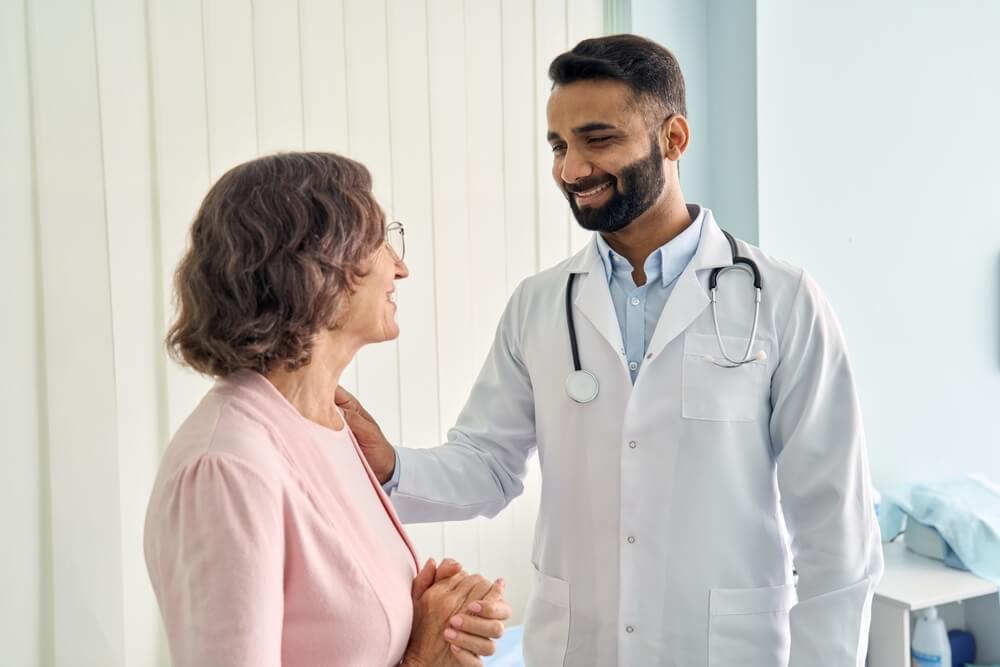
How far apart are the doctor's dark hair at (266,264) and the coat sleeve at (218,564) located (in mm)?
174

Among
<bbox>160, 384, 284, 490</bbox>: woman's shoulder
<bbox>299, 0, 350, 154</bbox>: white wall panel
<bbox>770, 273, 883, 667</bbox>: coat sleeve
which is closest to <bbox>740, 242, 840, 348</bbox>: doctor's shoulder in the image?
<bbox>770, 273, 883, 667</bbox>: coat sleeve

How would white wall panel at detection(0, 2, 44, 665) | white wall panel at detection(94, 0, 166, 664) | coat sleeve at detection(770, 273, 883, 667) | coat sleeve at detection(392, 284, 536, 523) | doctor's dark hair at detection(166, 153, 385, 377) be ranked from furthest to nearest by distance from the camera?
white wall panel at detection(94, 0, 166, 664) < white wall panel at detection(0, 2, 44, 665) < coat sleeve at detection(392, 284, 536, 523) < coat sleeve at detection(770, 273, 883, 667) < doctor's dark hair at detection(166, 153, 385, 377)

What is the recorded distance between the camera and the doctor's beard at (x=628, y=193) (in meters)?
1.41

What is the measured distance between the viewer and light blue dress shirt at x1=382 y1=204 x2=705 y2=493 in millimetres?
1427

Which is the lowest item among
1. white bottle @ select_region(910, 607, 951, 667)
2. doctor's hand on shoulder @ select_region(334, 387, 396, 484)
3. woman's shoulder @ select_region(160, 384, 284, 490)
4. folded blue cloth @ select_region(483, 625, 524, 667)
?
white bottle @ select_region(910, 607, 951, 667)

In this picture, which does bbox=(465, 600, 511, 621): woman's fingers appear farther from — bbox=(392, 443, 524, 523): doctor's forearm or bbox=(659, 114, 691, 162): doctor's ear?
bbox=(659, 114, 691, 162): doctor's ear

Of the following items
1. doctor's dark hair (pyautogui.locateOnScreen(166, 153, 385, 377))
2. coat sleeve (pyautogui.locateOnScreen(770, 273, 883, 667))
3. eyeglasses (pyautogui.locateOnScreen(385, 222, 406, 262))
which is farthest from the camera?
coat sleeve (pyautogui.locateOnScreen(770, 273, 883, 667))

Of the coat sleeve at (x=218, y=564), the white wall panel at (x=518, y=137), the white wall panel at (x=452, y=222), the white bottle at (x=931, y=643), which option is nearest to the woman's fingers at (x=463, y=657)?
the coat sleeve at (x=218, y=564)

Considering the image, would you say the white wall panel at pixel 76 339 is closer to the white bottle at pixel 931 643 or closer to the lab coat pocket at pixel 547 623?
the lab coat pocket at pixel 547 623

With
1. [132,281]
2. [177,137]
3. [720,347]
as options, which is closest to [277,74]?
[177,137]

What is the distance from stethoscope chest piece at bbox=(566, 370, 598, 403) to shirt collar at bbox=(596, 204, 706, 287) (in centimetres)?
21

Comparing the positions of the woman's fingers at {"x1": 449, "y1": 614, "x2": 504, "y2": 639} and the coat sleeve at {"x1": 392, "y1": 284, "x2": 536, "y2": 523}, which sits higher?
the coat sleeve at {"x1": 392, "y1": 284, "x2": 536, "y2": 523}

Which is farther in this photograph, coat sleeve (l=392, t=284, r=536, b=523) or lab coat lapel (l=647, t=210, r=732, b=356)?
coat sleeve (l=392, t=284, r=536, b=523)

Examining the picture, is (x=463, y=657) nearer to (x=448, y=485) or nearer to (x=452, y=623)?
(x=452, y=623)
